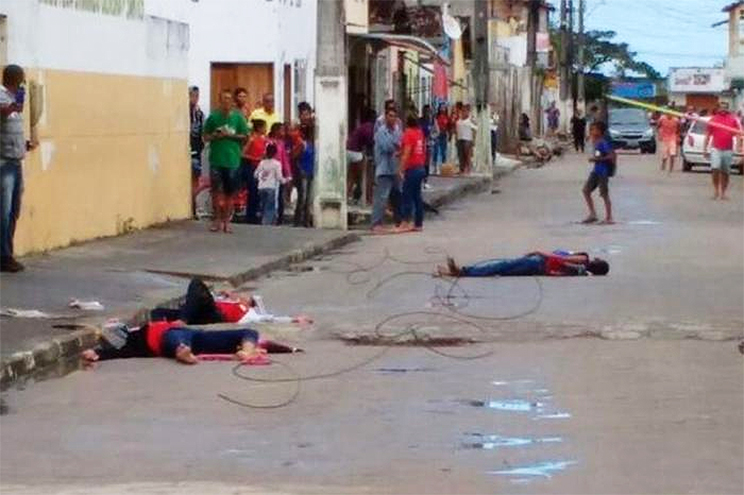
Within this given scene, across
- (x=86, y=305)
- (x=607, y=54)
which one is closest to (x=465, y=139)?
(x=86, y=305)

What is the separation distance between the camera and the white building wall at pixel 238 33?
3394cm

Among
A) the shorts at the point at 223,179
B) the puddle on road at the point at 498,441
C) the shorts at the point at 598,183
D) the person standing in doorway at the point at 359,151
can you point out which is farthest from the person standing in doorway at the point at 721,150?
the puddle on road at the point at 498,441

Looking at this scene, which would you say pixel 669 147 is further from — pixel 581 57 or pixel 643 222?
pixel 581 57

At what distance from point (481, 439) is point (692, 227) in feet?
63.0

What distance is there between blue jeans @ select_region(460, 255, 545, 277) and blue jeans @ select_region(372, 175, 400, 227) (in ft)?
27.5

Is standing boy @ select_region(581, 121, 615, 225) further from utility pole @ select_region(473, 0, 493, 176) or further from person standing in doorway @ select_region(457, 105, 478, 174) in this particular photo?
person standing in doorway @ select_region(457, 105, 478, 174)

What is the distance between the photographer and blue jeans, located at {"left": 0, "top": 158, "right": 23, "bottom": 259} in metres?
18.0

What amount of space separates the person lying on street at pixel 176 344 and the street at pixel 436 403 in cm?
15

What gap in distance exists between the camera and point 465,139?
49250 millimetres

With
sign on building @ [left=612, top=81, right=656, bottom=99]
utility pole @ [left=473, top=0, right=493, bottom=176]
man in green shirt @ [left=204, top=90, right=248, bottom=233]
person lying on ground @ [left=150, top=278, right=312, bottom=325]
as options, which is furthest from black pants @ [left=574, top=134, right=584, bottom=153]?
person lying on ground @ [left=150, top=278, right=312, bottom=325]

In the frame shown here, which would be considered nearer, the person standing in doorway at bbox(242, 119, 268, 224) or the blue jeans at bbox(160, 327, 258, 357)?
the blue jeans at bbox(160, 327, 258, 357)

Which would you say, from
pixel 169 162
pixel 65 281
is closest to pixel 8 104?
pixel 65 281

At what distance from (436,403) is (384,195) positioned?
16857 mm

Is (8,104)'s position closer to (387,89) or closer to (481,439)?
(481,439)
